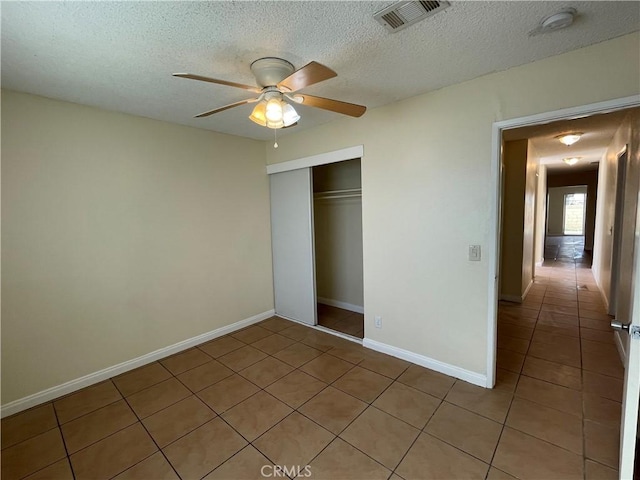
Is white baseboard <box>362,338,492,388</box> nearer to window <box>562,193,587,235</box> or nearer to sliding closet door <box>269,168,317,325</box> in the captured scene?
sliding closet door <box>269,168,317,325</box>

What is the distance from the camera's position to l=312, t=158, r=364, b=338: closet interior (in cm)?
409

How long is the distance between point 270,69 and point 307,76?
41 centimetres

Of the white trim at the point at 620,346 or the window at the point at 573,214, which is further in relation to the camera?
the window at the point at 573,214

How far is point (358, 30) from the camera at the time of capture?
1.58m

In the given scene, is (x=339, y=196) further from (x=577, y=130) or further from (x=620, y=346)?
(x=620, y=346)

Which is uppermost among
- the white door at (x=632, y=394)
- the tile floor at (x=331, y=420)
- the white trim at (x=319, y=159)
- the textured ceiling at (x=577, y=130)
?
the textured ceiling at (x=577, y=130)

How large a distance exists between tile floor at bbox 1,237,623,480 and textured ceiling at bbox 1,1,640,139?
7.93ft

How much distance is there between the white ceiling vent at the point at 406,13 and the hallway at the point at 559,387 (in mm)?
2446

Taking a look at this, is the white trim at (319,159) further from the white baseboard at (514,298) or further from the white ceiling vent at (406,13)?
the white baseboard at (514,298)

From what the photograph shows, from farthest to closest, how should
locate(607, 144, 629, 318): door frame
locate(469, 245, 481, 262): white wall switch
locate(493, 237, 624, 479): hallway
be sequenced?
locate(607, 144, 629, 318): door frame
locate(469, 245, 481, 262): white wall switch
locate(493, 237, 624, 479): hallway

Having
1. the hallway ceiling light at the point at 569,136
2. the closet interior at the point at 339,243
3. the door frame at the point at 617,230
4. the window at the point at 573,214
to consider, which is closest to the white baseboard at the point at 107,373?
the closet interior at the point at 339,243

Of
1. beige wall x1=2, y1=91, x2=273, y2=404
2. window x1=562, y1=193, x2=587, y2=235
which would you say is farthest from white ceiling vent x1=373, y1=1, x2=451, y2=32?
window x1=562, y1=193, x2=587, y2=235

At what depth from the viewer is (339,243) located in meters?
4.38

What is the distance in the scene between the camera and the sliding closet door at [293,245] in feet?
11.9
